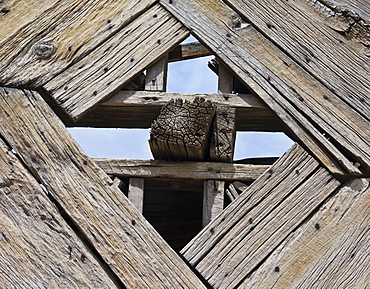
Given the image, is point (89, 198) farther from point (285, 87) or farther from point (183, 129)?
point (285, 87)

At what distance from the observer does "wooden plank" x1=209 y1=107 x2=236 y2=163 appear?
367 cm

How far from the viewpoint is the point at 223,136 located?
146 inches

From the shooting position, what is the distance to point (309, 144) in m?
3.61

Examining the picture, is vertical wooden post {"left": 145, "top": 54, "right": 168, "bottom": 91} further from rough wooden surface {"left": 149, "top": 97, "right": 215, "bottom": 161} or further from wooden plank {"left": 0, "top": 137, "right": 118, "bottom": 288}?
wooden plank {"left": 0, "top": 137, "right": 118, "bottom": 288}

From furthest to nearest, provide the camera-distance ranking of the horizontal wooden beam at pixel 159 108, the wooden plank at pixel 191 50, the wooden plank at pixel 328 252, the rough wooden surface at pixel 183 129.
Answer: the wooden plank at pixel 191 50, the horizontal wooden beam at pixel 159 108, the rough wooden surface at pixel 183 129, the wooden plank at pixel 328 252

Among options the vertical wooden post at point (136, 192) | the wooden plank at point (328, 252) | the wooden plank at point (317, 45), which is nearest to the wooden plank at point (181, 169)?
the vertical wooden post at point (136, 192)

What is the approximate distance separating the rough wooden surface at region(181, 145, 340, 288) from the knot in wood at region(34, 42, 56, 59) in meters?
1.39

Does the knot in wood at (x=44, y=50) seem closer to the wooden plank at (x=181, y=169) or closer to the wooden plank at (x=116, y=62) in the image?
the wooden plank at (x=116, y=62)

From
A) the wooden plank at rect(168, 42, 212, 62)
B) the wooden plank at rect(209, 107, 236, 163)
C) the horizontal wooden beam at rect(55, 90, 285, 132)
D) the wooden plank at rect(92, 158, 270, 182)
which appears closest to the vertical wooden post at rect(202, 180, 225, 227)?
the wooden plank at rect(92, 158, 270, 182)

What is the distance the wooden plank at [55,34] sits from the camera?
3.83 m

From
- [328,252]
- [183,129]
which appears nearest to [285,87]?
[183,129]

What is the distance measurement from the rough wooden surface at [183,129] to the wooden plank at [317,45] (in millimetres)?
644

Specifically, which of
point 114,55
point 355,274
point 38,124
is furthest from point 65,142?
point 355,274

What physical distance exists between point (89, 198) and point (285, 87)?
4.13 feet
